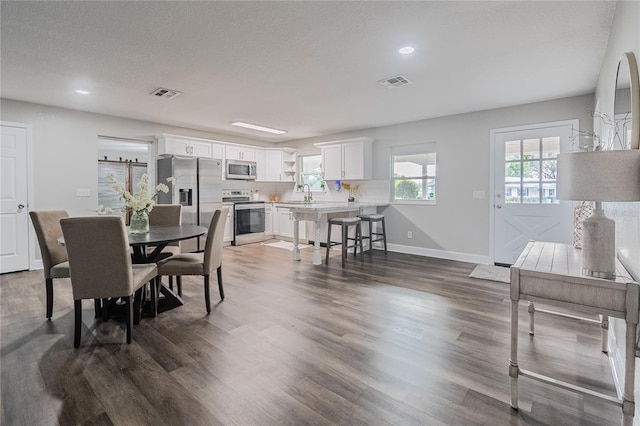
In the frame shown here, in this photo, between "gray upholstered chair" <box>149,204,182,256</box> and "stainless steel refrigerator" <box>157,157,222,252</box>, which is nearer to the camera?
"gray upholstered chair" <box>149,204,182,256</box>

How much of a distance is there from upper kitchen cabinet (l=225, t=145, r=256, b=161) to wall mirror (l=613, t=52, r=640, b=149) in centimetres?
615

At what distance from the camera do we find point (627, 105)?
1828 millimetres

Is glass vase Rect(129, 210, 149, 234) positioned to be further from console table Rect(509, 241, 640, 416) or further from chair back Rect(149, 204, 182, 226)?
console table Rect(509, 241, 640, 416)

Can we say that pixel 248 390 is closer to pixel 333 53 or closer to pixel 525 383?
pixel 525 383

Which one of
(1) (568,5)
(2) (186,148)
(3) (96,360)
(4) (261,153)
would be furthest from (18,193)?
(1) (568,5)

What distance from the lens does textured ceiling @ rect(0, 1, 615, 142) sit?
2293 mm

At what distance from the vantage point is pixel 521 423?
1573mm

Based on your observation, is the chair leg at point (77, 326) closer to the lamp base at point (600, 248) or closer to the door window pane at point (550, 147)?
the lamp base at point (600, 248)

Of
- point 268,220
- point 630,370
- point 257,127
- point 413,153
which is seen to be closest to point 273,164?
point 268,220

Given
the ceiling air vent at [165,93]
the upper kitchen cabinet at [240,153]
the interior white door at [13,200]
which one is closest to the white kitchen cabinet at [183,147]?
the upper kitchen cabinet at [240,153]

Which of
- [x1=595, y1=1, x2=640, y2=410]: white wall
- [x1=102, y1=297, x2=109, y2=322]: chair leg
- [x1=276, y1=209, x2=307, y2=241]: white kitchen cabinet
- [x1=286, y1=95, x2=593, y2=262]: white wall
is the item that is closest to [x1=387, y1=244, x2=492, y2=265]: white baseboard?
[x1=286, y1=95, x2=593, y2=262]: white wall

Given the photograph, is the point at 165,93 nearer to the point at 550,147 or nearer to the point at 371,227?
the point at 371,227

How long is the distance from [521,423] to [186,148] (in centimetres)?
615

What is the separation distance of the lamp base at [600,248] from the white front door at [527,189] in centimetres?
347
